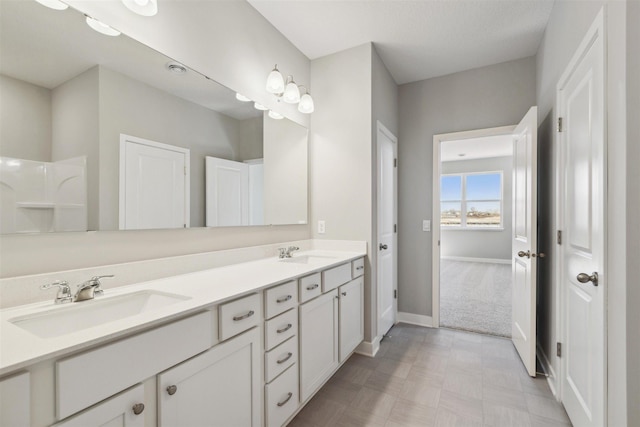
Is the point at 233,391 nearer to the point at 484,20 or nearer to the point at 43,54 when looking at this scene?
the point at 43,54

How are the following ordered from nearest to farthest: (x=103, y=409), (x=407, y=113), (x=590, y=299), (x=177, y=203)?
(x=103, y=409), (x=590, y=299), (x=177, y=203), (x=407, y=113)

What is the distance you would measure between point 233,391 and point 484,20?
304 centimetres

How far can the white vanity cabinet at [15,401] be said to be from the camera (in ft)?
2.15

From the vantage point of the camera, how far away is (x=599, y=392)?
1305 millimetres

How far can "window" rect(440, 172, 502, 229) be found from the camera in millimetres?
7223

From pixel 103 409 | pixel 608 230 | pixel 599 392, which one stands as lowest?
pixel 599 392

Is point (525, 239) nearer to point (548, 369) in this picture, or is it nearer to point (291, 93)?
point (548, 369)

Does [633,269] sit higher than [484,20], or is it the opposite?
[484,20]

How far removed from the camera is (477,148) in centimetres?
625

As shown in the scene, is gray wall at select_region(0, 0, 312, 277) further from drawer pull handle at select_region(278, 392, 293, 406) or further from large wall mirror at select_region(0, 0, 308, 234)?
drawer pull handle at select_region(278, 392, 293, 406)

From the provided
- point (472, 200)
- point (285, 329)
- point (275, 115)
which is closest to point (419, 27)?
point (275, 115)

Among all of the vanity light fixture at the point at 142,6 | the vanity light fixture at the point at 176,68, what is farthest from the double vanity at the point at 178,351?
the vanity light fixture at the point at 142,6

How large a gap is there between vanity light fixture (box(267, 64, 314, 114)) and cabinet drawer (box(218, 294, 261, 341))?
1.58 m

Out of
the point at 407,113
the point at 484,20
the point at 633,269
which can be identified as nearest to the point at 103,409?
the point at 633,269
